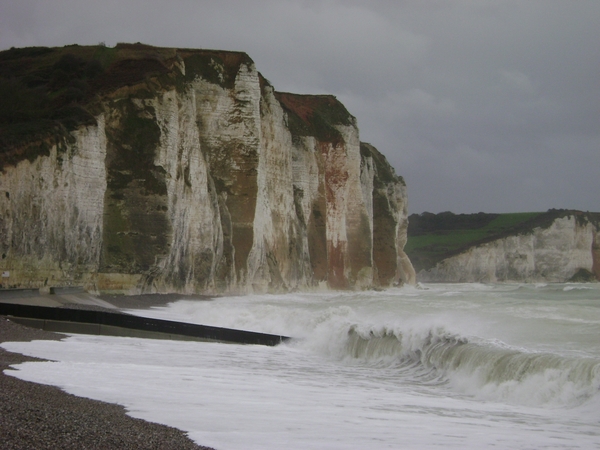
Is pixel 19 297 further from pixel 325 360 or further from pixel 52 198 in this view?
pixel 325 360

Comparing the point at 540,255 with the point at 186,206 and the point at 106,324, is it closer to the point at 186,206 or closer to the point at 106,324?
the point at 186,206

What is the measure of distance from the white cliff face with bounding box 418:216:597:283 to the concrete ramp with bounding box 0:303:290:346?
102100 millimetres

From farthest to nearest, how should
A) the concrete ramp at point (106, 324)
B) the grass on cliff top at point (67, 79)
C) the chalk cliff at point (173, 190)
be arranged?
the grass on cliff top at point (67, 79) < the chalk cliff at point (173, 190) < the concrete ramp at point (106, 324)

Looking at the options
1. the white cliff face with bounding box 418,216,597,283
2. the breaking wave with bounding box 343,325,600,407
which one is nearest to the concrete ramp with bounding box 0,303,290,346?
the breaking wave with bounding box 343,325,600,407

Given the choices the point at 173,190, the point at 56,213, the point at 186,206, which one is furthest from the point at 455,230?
the point at 56,213

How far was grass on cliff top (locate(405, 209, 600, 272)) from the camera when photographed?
391ft

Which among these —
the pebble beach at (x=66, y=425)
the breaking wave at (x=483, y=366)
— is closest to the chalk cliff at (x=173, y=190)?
the breaking wave at (x=483, y=366)

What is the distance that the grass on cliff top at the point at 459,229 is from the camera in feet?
391

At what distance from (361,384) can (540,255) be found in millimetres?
109001

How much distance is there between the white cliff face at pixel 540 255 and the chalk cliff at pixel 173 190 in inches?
2451

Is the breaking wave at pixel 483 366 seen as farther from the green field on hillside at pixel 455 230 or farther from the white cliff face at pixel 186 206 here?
the green field on hillside at pixel 455 230

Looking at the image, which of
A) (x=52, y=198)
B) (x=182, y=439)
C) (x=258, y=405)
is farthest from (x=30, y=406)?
(x=52, y=198)

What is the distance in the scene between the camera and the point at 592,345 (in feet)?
49.1

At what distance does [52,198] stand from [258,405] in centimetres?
2017
